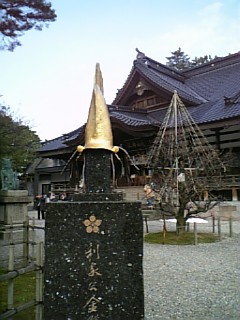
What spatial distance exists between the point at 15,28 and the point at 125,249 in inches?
240

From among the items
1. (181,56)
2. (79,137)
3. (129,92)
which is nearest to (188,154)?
(79,137)

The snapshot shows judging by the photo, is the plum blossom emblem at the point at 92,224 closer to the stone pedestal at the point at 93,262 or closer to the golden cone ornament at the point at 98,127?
the stone pedestal at the point at 93,262

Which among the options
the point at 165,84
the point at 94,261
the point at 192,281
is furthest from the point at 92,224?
the point at 165,84

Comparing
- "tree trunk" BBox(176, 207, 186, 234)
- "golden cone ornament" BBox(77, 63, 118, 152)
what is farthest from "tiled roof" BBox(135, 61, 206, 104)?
"golden cone ornament" BBox(77, 63, 118, 152)

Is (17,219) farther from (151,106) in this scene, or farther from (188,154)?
(151,106)

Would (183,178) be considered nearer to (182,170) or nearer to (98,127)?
(182,170)

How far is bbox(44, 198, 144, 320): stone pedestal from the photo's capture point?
258 centimetres

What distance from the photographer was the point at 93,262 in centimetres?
260

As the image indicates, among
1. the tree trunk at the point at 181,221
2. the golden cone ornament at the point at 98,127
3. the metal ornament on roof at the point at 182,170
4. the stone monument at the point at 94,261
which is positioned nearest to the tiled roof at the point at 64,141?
the metal ornament on roof at the point at 182,170

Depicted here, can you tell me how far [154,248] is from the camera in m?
8.17

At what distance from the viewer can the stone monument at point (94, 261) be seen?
102 inches

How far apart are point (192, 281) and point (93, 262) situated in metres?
3.03

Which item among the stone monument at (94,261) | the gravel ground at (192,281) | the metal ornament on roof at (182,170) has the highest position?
the metal ornament on roof at (182,170)

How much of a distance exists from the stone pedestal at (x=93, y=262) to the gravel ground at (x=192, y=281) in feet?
4.03
